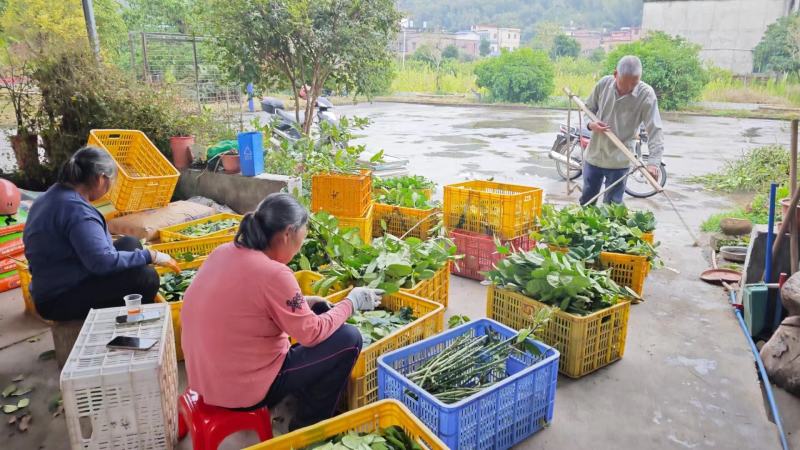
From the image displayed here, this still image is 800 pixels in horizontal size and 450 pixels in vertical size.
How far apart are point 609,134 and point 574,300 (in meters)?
2.24

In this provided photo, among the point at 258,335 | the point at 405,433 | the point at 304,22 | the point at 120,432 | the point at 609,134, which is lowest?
the point at 120,432

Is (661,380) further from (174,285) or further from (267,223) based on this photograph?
(174,285)

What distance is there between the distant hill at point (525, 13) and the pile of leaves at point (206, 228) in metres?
62.1

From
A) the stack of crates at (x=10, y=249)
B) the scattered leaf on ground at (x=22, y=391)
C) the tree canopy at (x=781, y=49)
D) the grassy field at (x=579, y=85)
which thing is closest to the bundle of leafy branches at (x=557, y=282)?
the scattered leaf on ground at (x=22, y=391)

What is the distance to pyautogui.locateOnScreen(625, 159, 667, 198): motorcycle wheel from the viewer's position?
748 centimetres

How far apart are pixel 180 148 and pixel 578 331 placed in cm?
460

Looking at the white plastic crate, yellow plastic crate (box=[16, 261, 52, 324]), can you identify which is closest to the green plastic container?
the white plastic crate

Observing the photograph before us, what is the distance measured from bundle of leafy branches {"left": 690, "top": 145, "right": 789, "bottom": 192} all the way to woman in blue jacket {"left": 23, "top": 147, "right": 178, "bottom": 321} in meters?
8.28

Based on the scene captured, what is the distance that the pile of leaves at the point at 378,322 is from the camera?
2.60m

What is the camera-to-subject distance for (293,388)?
2178 millimetres

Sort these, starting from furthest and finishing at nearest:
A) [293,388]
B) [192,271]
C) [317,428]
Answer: [192,271] < [293,388] < [317,428]

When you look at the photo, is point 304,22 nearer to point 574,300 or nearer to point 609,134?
point 609,134

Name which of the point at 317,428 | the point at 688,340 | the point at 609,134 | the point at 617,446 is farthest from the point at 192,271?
the point at 609,134

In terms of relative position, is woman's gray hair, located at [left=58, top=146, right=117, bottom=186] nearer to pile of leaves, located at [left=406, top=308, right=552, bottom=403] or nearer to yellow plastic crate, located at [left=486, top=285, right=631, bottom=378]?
pile of leaves, located at [left=406, top=308, right=552, bottom=403]
